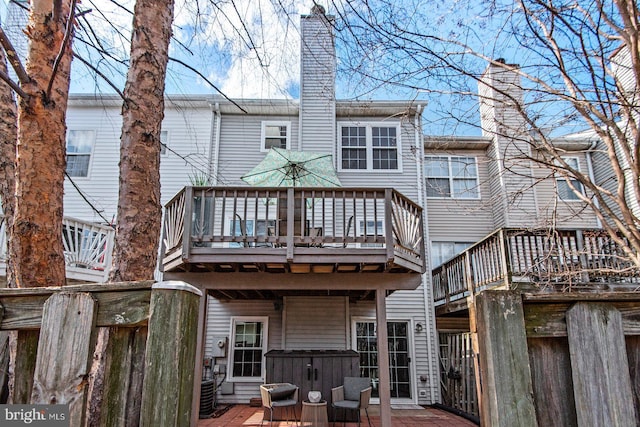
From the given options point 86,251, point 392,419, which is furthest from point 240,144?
point 392,419

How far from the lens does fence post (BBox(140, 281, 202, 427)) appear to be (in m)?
1.20

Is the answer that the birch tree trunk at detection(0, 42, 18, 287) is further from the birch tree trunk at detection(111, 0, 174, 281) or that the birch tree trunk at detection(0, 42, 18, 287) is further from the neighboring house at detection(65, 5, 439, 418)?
the neighboring house at detection(65, 5, 439, 418)

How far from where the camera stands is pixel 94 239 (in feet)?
25.9

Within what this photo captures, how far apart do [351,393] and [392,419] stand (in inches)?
48.6

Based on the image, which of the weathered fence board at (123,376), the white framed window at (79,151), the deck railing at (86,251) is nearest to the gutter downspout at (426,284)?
the deck railing at (86,251)

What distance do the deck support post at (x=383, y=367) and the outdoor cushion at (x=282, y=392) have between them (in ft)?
5.67

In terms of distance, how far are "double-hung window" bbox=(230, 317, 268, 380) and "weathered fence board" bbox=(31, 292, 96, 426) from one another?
879 centimetres

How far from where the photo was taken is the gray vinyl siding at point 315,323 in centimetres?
954

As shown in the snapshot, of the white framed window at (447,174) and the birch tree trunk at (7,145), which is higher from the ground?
the white framed window at (447,174)

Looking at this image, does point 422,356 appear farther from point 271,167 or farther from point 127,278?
point 127,278

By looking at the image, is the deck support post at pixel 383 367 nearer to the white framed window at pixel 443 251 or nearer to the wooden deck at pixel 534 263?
the wooden deck at pixel 534 263

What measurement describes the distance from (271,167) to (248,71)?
324 cm

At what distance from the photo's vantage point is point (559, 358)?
1.39 metres

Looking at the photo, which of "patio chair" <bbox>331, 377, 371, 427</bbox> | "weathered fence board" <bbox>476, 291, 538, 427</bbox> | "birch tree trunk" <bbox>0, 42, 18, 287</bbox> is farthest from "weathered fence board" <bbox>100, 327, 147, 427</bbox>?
"patio chair" <bbox>331, 377, 371, 427</bbox>
